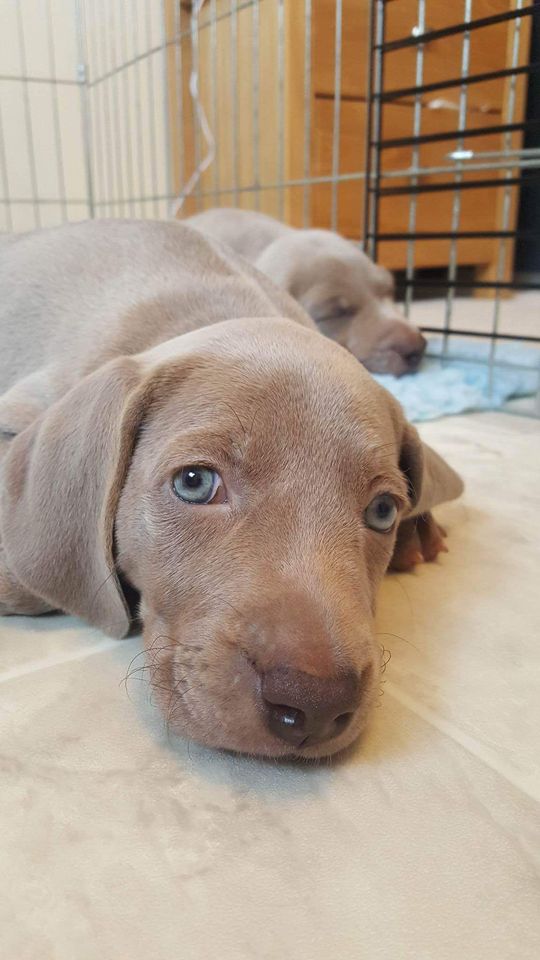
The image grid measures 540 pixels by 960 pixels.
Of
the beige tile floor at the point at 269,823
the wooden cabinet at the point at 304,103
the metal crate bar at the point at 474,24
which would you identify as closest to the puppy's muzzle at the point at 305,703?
the beige tile floor at the point at 269,823

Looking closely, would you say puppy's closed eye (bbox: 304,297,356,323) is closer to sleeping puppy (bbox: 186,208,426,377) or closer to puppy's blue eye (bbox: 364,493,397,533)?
sleeping puppy (bbox: 186,208,426,377)

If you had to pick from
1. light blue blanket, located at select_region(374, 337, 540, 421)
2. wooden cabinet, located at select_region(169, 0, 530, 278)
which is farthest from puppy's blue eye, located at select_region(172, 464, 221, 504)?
wooden cabinet, located at select_region(169, 0, 530, 278)

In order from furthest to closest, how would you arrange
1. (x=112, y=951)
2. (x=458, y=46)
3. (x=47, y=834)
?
(x=458, y=46)
(x=47, y=834)
(x=112, y=951)

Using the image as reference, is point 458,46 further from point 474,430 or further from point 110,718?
point 110,718

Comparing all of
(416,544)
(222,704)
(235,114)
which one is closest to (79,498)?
(222,704)

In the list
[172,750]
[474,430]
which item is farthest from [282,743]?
[474,430]

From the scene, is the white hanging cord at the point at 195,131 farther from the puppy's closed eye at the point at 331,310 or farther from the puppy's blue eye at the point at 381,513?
the puppy's blue eye at the point at 381,513
